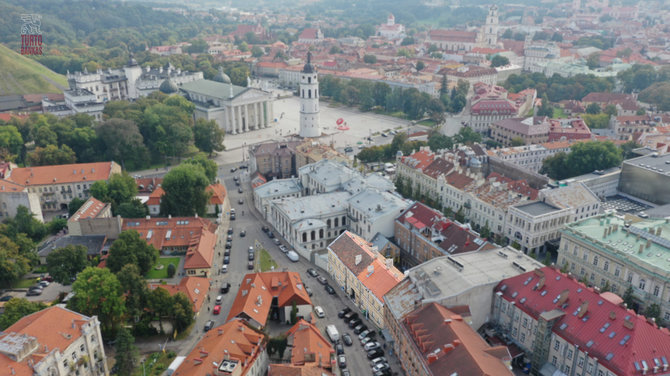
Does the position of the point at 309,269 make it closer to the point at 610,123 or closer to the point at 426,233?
the point at 426,233

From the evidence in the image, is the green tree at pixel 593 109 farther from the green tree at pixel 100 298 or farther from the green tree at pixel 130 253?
the green tree at pixel 100 298

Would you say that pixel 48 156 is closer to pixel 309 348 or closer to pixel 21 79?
pixel 309 348

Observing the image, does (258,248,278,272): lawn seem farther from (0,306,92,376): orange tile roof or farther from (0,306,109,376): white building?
(0,306,92,376): orange tile roof

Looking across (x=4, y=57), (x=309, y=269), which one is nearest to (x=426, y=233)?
(x=309, y=269)

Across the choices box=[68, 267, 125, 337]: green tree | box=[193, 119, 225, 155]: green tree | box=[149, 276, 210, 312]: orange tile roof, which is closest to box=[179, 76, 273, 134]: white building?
box=[193, 119, 225, 155]: green tree

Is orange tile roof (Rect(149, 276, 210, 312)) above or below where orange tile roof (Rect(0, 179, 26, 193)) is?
below

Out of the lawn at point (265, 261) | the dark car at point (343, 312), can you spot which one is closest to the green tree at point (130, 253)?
the lawn at point (265, 261)

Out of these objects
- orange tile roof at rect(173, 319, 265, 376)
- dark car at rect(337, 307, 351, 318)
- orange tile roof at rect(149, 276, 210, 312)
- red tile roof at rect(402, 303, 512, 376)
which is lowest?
dark car at rect(337, 307, 351, 318)
